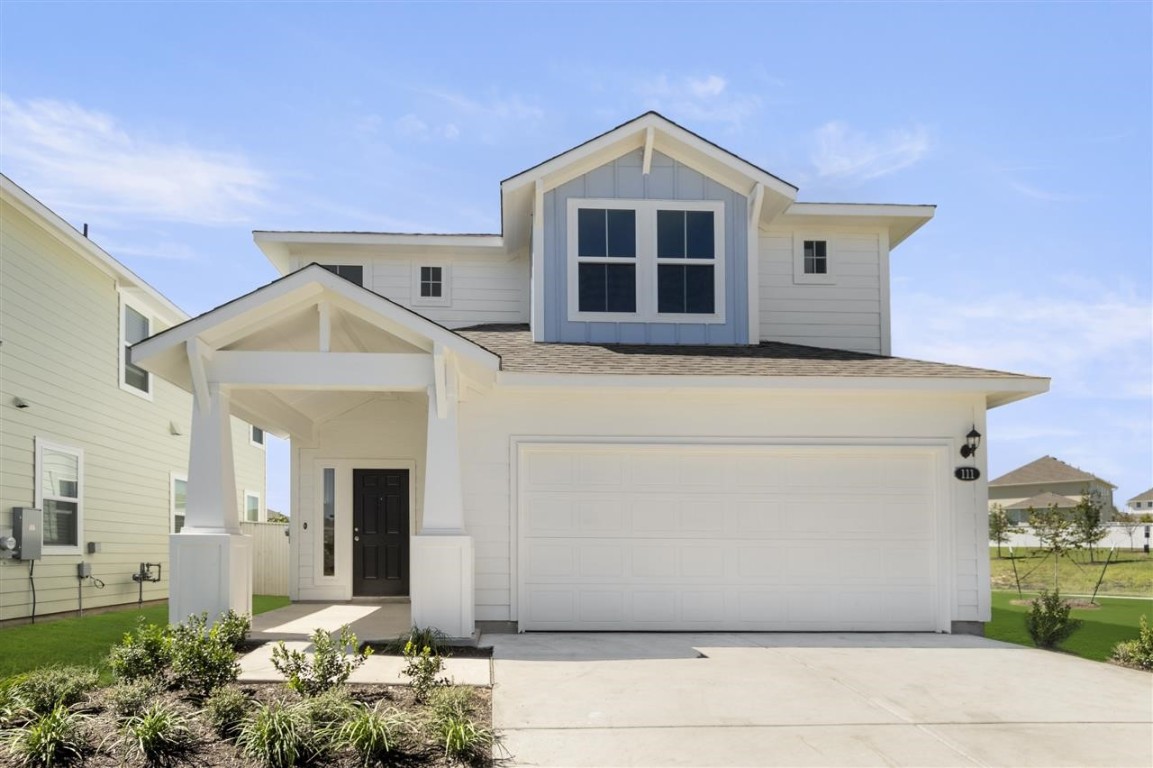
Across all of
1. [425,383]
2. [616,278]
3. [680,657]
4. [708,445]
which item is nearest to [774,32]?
[616,278]

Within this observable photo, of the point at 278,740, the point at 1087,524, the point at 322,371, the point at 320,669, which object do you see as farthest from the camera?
the point at 1087,524

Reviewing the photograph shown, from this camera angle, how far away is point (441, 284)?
15.0 m

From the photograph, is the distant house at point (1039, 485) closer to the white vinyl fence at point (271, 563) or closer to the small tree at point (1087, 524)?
the small tree at point (1087, 524)

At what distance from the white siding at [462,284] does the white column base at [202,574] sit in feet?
18.9

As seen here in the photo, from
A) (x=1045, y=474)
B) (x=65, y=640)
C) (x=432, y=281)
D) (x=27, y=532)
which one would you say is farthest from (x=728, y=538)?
(x=1045, y=474)

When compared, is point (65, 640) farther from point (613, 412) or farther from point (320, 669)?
point (613, 412)

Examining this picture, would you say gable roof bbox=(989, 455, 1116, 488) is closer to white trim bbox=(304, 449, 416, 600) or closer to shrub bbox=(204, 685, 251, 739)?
white trim bbox=(304, 449, 416, 600)

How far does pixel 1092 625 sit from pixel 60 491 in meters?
15.1

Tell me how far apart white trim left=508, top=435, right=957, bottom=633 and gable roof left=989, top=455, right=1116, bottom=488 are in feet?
124

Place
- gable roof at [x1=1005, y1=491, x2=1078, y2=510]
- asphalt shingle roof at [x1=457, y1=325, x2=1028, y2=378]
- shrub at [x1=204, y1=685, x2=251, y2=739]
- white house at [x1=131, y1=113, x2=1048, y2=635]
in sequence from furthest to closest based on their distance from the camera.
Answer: gable roof at [x1=1005, y1=491, x2=1078, y2=510] < asphalt shingle roof at [x1=457, y1=325, x2=1028, y2=378] < white house at [x1=131, y1=113, x2=1048, y2=635] < shrub at [x1=204, y1=685, x2=251, y2=739]

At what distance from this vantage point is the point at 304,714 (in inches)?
247

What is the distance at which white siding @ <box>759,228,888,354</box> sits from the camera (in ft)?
47.6

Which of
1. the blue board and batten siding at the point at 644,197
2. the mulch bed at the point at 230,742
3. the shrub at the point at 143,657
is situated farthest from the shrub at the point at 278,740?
the blue board and batten siding at the point at 644,197

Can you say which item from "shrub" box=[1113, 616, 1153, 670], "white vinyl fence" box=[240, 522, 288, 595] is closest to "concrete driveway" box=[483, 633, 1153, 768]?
"shrub" box=[1113, 616, 1153, 670]
